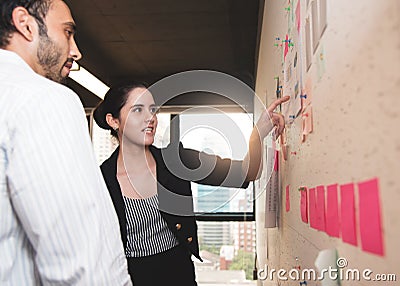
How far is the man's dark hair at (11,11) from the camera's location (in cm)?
100

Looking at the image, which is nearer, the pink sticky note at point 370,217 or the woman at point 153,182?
the pink sticky note at point 370,217

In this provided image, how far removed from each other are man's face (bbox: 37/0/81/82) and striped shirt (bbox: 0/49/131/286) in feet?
0.61

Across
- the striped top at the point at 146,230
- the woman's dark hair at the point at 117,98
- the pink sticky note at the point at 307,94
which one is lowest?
the striped top at the point at 146,230

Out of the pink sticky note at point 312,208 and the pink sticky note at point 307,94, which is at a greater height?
the pink sticky note at point 307,94

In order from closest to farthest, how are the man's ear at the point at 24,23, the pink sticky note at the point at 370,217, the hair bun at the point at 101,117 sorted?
1. the pink sticky note at the point at 370,217
2. the man's ear at the point at 24,23
3. the hair bun at the point at 101,117

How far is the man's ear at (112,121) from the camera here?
1.92 meters

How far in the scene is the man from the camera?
0.80m

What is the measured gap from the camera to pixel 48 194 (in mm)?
803

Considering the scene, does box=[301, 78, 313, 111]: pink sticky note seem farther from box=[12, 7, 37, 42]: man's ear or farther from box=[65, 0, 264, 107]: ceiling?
box=[65, 0, 264, 107]: ceiling

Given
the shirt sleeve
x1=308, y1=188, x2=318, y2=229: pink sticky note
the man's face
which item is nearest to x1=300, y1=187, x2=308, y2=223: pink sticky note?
x1=308, y1=188, x2=318, y2=229: pink sticky note

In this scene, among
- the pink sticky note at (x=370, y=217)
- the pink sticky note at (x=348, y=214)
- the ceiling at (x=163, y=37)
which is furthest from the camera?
the ceiling at (x=163, y=37)

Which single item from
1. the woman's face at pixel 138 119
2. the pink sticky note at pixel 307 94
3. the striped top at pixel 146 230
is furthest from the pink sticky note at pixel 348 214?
the woman's face at pixel 138 119

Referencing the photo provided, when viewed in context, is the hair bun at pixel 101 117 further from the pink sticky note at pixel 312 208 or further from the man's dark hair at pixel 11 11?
the pink sticky note at pixel 312 208

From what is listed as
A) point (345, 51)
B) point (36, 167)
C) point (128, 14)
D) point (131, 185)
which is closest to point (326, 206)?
point (345, 51)
